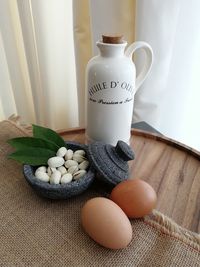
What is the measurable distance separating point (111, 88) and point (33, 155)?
0.18 meters

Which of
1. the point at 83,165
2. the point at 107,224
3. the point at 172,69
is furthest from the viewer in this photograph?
the point at 172,69

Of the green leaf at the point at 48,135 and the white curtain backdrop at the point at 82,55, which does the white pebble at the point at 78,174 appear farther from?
the white curtain backdrop at the point at 82,55

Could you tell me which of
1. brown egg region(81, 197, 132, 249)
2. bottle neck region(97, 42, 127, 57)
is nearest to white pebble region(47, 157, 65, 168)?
brown egg region(81, 197, 132, 249)

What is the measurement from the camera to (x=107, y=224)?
0.34m

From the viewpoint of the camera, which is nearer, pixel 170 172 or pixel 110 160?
pixel 110 160

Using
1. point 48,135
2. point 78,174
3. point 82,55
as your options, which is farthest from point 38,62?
point 78,174

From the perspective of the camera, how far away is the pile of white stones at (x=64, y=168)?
16.1 inches

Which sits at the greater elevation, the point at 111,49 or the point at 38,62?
the point at 111,49

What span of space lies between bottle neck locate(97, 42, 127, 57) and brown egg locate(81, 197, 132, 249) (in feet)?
0.84

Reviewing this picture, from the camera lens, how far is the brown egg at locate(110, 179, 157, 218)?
0.38 metres

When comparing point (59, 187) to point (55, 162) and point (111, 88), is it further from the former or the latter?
point (111, 88)

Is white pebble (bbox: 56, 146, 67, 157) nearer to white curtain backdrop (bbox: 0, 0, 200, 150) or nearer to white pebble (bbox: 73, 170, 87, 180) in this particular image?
white pebble (bbox: 73, 170, 87, 180)

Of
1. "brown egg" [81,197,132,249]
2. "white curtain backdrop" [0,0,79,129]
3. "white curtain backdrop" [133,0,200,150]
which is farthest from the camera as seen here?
"white curtain backdrop" [0,0,79,129]

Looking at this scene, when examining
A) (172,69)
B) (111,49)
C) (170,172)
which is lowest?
(170,172)
